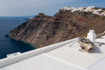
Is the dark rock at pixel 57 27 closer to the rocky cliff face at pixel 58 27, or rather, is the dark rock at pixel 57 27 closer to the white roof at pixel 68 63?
the rocky cliff face at pixel 58 27

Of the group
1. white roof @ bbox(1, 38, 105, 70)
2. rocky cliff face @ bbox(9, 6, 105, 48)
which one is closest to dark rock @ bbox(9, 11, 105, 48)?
rocky cliff face @ bbox(9, 6, 105, 48)

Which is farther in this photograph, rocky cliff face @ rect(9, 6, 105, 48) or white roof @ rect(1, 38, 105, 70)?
rocky cliff face @ rect(9, 6, 105, 48)

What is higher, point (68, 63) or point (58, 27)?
point (68, 63)

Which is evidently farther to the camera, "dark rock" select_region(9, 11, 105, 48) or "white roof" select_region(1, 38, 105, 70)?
"dark rock" select_region(9, 11, 105, 48)

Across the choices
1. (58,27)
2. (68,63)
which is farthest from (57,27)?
(68,63)

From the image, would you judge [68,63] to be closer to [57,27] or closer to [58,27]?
[58,27]

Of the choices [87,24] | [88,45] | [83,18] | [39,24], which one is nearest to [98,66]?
[88,45]

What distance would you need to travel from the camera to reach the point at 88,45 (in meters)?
2.94

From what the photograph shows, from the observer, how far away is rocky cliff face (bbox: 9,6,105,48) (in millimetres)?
27916

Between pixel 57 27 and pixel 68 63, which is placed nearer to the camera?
pixel 68 63

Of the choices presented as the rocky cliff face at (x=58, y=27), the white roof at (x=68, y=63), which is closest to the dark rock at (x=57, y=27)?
the rocky cliff face at (x=58, y=27)

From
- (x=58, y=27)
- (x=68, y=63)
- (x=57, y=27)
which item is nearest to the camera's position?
(x=68, y=63)

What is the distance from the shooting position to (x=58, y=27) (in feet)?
119

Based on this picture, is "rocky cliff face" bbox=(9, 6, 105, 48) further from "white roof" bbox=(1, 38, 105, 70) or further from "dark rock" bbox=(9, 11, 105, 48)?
"white roof" bbox=(1, 38, 105, 70)
